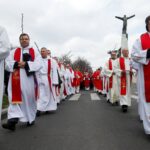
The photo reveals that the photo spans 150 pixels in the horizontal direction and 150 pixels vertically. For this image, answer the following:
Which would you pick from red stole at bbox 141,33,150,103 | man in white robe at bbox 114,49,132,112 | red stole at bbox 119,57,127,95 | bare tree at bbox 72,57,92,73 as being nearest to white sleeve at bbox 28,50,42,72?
red stole at bbox 141,33,150,103

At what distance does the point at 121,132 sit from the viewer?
8.44 m

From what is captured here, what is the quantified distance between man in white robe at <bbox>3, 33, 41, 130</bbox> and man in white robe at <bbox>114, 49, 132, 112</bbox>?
3787 mm

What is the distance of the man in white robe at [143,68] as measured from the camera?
7926mm

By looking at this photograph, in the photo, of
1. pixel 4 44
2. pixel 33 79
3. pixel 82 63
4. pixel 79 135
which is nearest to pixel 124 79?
pixel 33 79

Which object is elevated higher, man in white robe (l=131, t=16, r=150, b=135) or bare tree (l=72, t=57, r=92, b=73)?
bare tree (l=72, t=57, r=92, b=73)

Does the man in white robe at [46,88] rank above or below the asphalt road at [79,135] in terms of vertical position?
above

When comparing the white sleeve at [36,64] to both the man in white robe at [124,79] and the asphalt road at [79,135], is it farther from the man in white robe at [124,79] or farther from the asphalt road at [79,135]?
the man in white robe at [124,79]

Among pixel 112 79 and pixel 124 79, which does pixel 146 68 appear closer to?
pixel 124 79

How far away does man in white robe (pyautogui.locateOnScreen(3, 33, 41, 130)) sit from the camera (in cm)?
920

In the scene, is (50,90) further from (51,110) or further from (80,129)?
(80,129)

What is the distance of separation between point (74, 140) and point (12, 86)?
7.84 ft

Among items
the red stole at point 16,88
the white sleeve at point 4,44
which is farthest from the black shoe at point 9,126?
the white sleeve at point 4,44

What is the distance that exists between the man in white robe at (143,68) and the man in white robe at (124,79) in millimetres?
4428

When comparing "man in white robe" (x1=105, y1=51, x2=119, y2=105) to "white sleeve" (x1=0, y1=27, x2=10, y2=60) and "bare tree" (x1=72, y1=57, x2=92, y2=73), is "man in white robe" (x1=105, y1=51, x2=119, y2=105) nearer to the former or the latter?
"white sleeve" (x1=0, y1=27, x2=10, y2=60)
